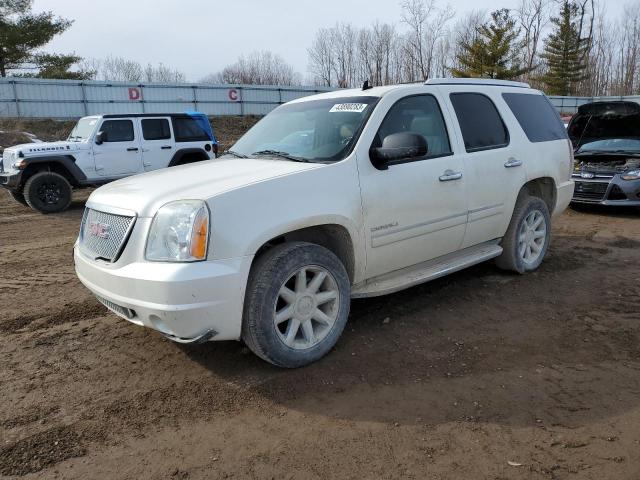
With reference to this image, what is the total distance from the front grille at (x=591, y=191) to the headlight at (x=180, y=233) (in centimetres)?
775

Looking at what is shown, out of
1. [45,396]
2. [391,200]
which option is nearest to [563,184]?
[391,200]

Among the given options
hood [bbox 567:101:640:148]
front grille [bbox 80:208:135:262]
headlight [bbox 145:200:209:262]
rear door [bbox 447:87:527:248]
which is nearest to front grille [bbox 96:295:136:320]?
front grille [bbox 80:208:135:262]

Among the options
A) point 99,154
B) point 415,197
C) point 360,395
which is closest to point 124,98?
point 99,154

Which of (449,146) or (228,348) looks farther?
(449,146)

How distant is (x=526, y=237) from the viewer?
5.27 metres

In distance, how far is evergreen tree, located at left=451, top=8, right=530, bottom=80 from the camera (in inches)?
1631

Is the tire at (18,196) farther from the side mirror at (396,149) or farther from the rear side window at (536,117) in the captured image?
the rear side window at (536,117)

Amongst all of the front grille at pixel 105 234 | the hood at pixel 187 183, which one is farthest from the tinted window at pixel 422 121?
the front grille at pixel 105 234

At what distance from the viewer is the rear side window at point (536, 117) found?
16.7 ft

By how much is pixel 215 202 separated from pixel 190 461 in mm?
1409

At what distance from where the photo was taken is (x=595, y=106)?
9312mm

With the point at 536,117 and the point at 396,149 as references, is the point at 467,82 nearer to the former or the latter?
the point at 536,117

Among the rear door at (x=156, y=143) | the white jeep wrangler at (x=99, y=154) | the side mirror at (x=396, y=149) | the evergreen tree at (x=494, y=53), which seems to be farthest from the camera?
the evergreen tree at (x=494, y=53)

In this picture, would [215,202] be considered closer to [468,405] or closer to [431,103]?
[468,405]
